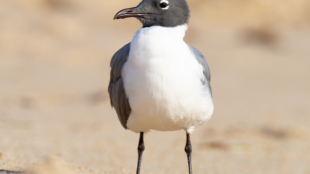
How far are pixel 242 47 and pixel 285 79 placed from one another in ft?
7.01

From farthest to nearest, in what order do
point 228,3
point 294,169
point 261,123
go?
point 228,3
point 261,123
point 294,169

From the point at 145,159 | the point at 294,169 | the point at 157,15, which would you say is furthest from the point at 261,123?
the point at 157,15

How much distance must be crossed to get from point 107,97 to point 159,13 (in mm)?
4691

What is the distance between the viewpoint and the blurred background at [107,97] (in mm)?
5020

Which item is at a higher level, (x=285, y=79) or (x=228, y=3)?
(x=228, y=3)

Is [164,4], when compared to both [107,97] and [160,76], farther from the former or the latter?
[107,97]

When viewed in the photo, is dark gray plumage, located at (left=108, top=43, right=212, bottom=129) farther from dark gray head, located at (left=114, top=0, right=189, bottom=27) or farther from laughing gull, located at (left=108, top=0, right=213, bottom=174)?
dark gray head, located at (left=114, top=0, right=189, bottom=27)

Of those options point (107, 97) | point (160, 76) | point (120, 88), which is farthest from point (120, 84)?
point (107, 97)

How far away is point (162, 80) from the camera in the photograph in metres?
2.91

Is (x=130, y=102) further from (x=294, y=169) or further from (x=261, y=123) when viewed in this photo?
(x=261, y=123)

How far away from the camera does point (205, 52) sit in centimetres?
1101

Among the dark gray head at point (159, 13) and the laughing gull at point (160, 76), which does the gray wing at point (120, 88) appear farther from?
the dark gray head at point (159, 13)

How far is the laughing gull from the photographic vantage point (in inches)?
115

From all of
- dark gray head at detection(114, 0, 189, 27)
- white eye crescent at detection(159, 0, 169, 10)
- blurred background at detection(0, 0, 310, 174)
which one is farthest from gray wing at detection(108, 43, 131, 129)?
blurred background at detection(0, 0, 310, 174)
